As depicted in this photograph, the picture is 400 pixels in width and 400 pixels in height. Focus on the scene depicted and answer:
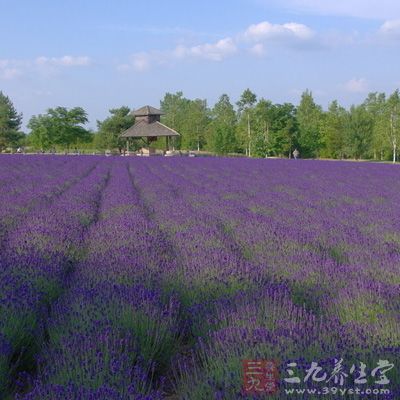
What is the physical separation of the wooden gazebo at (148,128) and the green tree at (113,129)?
5.69m

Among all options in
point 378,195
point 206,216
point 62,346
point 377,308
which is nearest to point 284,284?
point 377,308

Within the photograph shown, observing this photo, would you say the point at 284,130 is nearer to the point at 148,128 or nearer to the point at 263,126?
the point at 263,126

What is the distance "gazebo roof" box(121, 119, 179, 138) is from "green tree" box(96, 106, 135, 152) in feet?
30.7

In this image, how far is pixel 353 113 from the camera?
49.8m

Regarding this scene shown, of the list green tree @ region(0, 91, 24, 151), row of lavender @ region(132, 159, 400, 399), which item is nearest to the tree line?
green tree @ region(0, 91, 24, 151)

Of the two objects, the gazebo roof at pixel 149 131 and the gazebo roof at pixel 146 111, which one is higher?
the gazebo roof at pixel 146 111

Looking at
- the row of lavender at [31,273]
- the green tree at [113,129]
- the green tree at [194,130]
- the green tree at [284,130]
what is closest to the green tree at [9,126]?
the green tree at [113,129]

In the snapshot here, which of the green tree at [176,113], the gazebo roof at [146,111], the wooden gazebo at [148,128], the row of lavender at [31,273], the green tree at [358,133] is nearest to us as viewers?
the row of lavender at [31,273]

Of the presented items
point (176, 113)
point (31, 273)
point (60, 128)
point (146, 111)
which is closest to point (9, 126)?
point (60, 128)

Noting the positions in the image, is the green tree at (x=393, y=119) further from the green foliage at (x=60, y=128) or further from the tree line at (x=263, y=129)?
the green foliage at (x=60, y=128)

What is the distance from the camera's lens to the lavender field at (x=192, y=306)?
2277 mm

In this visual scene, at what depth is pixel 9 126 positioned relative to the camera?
5953 centimetres

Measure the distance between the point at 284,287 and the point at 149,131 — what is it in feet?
146

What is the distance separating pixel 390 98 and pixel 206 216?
4383 centimetres
